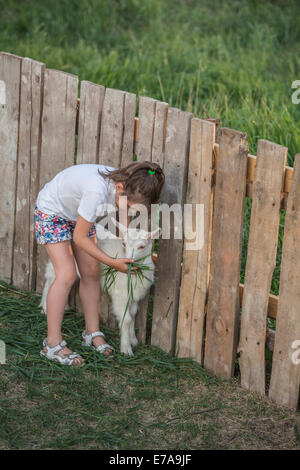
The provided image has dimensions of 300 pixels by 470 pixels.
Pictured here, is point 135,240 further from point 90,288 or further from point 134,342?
point 134,342

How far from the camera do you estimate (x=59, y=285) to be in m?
4.00

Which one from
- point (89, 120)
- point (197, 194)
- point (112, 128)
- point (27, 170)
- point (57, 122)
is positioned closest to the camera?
point (197, 194)

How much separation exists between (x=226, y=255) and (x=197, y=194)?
0.40m

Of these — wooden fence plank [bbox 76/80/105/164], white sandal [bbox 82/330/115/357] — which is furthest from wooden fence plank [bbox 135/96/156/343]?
white sandal [bbox 82/330/115/357]

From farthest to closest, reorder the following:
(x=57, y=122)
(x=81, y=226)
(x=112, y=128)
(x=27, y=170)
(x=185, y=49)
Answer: (x=185, y=49)
(x=27, y=170)
(x=57, y=122)
(x=112, y=128)
(x=81, y=226)

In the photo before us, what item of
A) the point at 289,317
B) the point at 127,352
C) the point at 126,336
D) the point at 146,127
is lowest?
the point at 127,352

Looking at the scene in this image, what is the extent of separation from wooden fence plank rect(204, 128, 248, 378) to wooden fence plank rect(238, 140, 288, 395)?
0.08 meters

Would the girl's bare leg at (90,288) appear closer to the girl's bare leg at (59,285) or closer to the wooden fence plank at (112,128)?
the girl's bare leg at (59,285)

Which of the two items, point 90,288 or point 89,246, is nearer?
point 89,246

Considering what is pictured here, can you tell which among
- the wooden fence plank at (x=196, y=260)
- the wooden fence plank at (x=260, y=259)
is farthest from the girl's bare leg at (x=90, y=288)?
the wooden fence plank at (x=260, y=259)

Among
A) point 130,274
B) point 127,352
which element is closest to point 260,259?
point 130,274

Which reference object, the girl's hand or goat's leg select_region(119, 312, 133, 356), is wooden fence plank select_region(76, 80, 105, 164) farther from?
goat's leg select_region(119, 312, 133, 356)

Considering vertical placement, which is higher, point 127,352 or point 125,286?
point 125,286

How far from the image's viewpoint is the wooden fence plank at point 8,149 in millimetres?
4566
